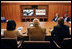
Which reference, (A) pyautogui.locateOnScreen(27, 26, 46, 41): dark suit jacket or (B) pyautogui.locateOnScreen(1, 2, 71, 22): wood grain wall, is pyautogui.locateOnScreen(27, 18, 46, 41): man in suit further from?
(B) pyautogui.locateOnScreen(1, 2, 71, 22): wood grain wall

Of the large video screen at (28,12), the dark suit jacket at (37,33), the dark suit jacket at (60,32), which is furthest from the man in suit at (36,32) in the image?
the large video screen at (28,12)

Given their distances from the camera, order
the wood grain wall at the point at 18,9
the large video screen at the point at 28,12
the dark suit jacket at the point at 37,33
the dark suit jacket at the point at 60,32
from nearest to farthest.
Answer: the dark suit jacket at the point at 37,33 < the dark suit jacket at the point at 60,32 < the wood grain wall at the point at 18,9 < the large video screen at the point at 28,12

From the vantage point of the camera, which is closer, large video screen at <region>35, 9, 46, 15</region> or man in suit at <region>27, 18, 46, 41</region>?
man in suit at <region>27, 18, 46, 41</region>

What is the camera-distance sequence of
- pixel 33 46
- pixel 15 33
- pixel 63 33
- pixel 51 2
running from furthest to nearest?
pixel 51 2
pixel 63 33
pixel 15 33
pixel 33 46

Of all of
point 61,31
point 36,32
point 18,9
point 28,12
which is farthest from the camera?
point 28,12

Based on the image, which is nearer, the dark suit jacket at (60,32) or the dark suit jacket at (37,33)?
the dark suit jacket at (37,33)

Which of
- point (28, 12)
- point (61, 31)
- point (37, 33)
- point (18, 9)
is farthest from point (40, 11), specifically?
point (37, 33)

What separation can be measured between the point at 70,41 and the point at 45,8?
6.24 meters

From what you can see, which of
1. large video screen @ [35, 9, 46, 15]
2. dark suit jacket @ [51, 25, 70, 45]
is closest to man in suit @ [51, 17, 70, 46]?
dark suit jacket @ [51, 25, 70, 45]

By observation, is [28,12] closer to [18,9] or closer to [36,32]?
[18,9]

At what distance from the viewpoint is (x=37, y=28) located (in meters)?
2.85

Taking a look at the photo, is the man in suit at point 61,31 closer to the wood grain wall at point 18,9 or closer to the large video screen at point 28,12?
the wood grain wall at point 18,9

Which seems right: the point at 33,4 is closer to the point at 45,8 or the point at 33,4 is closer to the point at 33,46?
the point at 45,8

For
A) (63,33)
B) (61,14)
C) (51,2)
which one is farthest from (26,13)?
(63,33)
